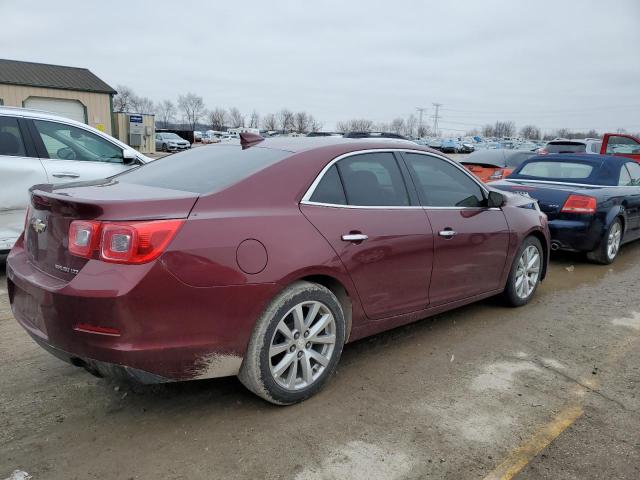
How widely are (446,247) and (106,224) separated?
7.97 ft

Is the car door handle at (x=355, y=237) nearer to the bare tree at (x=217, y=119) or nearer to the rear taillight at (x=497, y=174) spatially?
the rear taillight at (x=497, y=174)

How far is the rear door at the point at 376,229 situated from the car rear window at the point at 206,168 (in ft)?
1.33

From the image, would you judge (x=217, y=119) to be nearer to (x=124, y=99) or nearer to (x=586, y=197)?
(x=124, y=99)

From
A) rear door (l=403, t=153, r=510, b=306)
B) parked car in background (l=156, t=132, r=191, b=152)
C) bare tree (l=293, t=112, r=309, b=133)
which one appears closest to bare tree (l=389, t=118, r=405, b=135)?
bare tree (l=293, t=112, r=309, b=133)

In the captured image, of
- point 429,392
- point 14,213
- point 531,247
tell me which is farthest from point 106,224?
point 531,247

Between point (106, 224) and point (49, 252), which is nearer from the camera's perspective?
point (106, 224)

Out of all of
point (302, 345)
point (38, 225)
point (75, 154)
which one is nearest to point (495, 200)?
point (302, 345)

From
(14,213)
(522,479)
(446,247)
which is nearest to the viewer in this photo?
(522,479)

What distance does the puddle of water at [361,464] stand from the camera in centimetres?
248

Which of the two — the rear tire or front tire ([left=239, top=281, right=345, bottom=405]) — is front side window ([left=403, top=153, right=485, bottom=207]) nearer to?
front tire ([left=239, top=281, right=345, bottom=405])

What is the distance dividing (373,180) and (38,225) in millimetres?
2078

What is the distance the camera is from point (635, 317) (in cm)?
488

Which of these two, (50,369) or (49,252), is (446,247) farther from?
(50,369)

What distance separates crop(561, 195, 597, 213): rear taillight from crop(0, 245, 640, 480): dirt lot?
271 cm
